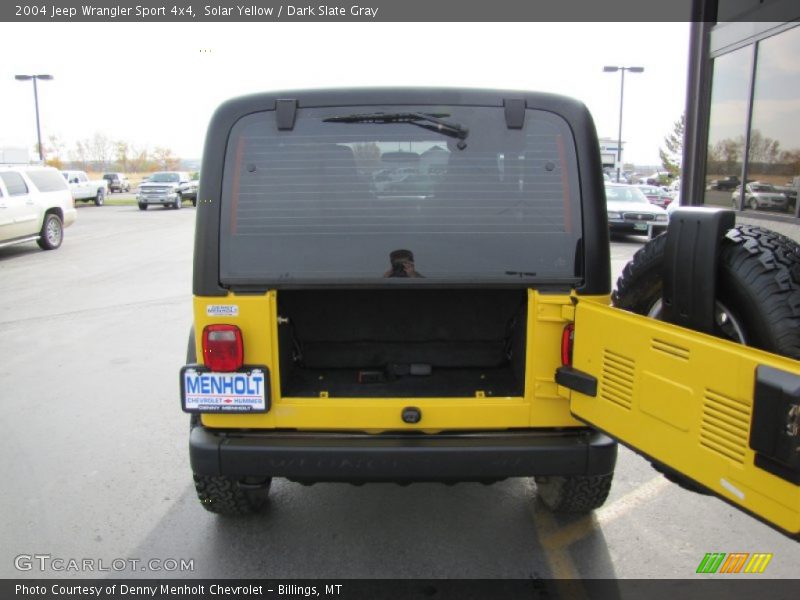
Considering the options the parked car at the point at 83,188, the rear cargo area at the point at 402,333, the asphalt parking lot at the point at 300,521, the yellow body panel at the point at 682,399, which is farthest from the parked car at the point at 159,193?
the yellow body panel at the point at 682,399

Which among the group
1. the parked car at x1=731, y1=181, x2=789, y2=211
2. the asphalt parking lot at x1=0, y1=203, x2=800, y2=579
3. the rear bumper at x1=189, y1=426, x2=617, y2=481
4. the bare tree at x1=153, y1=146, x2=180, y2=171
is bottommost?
the asphalt parking lot at x1=0, y1=203, x2=800, y2=579

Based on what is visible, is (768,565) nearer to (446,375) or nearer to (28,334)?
(446,375)

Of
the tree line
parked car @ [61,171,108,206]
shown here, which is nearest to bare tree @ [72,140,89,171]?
the tree line

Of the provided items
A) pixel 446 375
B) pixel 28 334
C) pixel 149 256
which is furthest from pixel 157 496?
pixel 149 256

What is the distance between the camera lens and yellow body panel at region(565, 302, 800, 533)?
1773 mm

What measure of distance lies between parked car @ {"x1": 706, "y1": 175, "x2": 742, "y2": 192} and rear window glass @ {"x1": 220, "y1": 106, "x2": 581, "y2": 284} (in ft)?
18.4

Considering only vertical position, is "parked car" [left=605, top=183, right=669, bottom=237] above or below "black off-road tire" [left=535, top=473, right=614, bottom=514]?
above

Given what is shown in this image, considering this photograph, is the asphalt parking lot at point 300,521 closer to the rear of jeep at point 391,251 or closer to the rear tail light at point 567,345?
the rear of jeep at point 391,251

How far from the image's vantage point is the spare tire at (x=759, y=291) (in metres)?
2.08

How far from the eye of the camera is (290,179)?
2766 mm

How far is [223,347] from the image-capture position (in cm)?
271

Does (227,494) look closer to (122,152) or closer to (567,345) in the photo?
(567,345)

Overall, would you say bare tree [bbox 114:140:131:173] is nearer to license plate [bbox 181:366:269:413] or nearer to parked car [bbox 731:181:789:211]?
parked car [bbox 731:181:789:211]

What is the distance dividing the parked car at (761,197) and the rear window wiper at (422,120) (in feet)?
17.5
